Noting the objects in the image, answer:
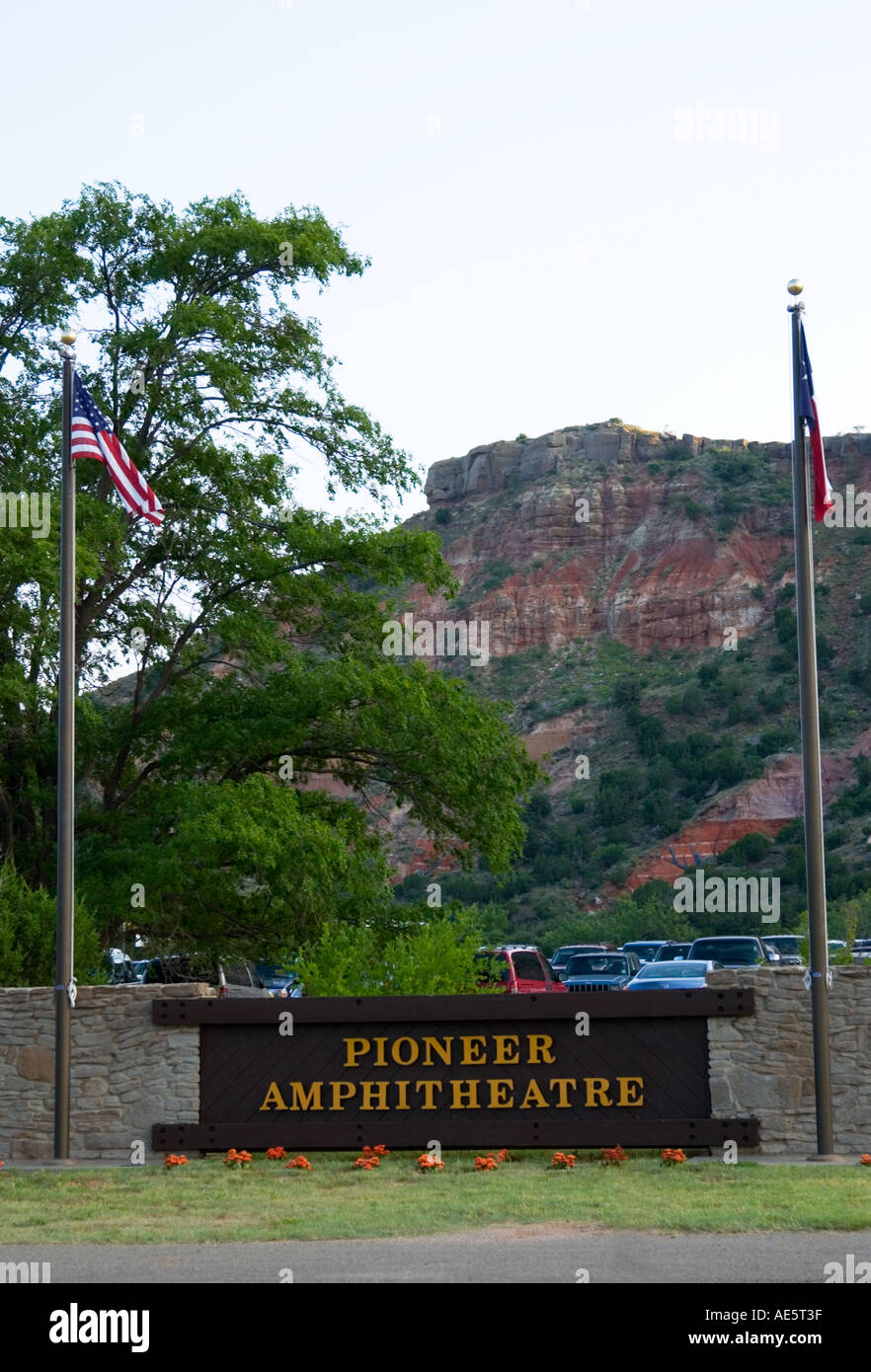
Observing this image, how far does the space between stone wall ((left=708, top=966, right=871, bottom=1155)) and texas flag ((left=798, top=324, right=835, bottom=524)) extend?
393 centimetres

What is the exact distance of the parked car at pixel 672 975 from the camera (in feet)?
82.7

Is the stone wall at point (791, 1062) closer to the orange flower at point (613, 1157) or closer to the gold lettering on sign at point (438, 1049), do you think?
the orange flower at point (613, 1157)

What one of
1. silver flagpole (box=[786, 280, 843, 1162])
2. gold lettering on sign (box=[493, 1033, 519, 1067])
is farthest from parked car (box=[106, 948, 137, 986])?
silver flagpole (box=[786, 280, 843, 1162])

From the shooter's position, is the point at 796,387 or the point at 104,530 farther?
the point at 104,530

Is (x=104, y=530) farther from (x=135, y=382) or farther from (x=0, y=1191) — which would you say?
(x=0, y=1191)

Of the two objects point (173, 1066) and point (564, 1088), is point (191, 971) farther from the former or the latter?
point (564, 1088)

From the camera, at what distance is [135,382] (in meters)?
24.3

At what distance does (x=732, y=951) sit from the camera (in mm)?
30844

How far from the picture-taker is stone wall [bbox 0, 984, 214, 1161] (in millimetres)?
13695

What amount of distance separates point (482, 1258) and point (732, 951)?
23.0 m

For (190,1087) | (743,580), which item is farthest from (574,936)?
(190,1087)

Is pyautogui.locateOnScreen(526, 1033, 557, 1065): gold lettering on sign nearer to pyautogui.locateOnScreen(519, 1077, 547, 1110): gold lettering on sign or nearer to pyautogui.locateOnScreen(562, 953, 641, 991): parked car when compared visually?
pyautogui.locateOnScreen(519, 1077, 547, 1110): gold lettering on sign

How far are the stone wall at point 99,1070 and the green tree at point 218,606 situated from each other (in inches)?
303

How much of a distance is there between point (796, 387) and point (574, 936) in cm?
4496
